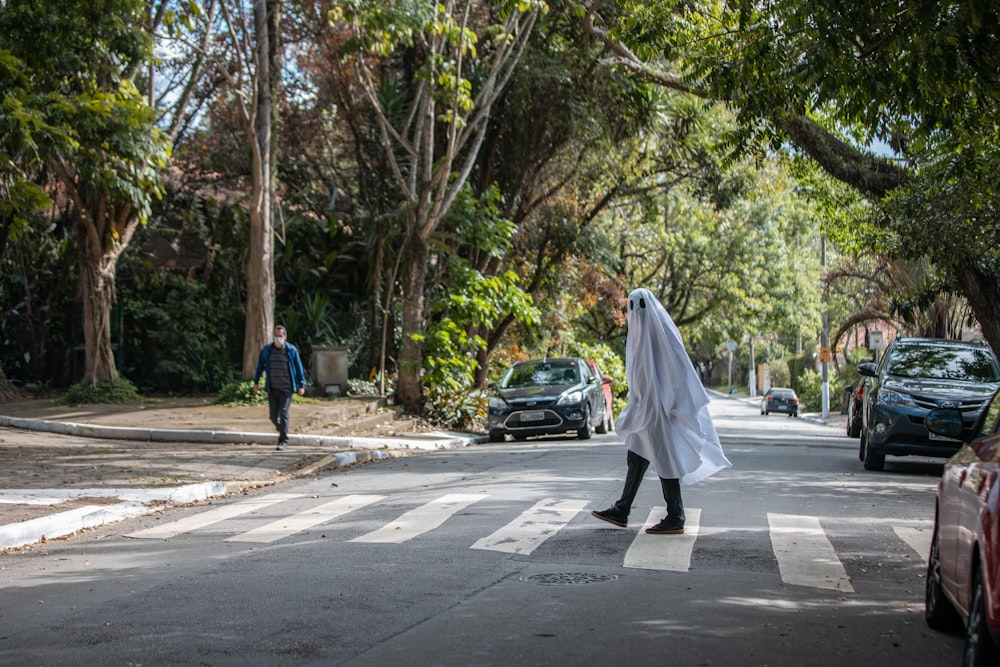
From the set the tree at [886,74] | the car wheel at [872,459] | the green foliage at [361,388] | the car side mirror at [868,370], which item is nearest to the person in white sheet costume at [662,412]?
the tree at [886,74]

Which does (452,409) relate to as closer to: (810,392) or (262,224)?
(262,224)

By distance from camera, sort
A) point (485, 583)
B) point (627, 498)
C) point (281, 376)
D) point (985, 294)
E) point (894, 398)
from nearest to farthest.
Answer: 1. point (485, 583)
2. point (627, 498)
3. point (894, 398)
4. point (281, 376)
5. point (985, 294)

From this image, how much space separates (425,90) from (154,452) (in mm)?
10053

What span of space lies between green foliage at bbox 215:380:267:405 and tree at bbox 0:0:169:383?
4.38 meters

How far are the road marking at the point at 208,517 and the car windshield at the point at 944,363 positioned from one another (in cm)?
866

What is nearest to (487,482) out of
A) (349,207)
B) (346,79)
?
(346,79)

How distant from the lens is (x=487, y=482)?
12.9 meters

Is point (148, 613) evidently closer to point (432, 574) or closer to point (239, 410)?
point (432, 574)

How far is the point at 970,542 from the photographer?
4.51m

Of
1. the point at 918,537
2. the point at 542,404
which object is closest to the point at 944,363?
the point at 918,537

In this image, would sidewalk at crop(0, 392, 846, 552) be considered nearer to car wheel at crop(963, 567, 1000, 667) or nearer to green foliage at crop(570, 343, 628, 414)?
car wheel at crop(963, 567, 1000, 667)

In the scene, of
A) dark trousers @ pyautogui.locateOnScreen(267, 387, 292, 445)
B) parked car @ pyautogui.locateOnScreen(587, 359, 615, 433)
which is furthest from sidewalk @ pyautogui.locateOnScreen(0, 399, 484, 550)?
parked car @ pyautogui.locateOnScreen(587, 359, 615, 433)

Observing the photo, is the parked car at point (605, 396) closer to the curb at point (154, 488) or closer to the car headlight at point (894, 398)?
the curb at point (154, 488)

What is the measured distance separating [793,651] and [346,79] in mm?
23333
